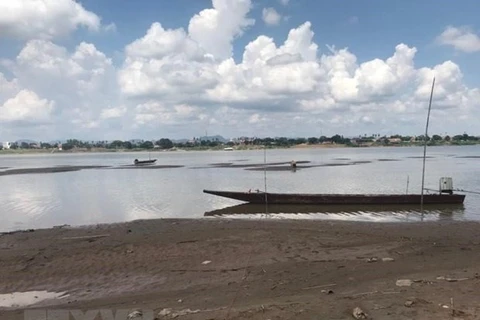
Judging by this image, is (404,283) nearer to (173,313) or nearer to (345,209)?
(173,313)

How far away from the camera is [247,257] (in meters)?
11.7

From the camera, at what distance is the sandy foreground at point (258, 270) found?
6867mm

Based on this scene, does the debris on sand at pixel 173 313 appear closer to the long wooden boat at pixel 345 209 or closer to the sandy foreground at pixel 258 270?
the sandy foreground at pixel 258 270

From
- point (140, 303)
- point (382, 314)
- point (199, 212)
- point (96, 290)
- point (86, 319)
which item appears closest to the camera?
point (382, 314)

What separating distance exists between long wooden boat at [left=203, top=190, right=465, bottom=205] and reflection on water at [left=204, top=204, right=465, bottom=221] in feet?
1.30

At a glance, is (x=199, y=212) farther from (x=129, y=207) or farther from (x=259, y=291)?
(x=259, y=291)

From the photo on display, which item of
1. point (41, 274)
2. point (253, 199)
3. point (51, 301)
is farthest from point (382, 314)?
point (253, 199)

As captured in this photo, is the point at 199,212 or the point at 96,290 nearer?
the point at 96,290

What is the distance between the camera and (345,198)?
25.4 m

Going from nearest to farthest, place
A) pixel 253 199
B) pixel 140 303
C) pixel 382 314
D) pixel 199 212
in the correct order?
pixel 382 314
pixel 140 303
pixel 199 212
pixel 253 199

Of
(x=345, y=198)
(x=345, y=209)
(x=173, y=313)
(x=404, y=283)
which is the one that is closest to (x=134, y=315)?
(x=173, y=313)

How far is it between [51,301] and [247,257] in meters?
4.98

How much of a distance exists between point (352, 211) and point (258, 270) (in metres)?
14.5

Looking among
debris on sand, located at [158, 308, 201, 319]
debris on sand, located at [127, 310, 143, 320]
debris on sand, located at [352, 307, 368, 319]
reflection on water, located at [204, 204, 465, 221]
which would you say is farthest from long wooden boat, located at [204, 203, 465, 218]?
debris on sand, located at [352, 307, 368, 319]
